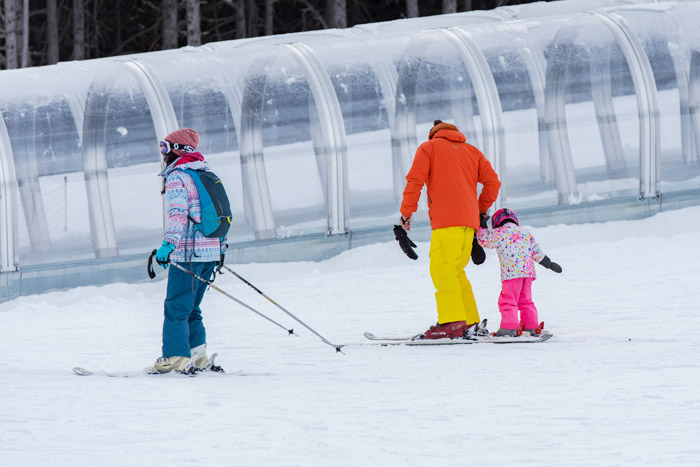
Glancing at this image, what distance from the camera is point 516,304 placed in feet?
26.2

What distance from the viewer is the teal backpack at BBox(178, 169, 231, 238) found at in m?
6.82

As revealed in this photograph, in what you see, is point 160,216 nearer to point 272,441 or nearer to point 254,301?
point 254,301

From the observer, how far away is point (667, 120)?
1271cm

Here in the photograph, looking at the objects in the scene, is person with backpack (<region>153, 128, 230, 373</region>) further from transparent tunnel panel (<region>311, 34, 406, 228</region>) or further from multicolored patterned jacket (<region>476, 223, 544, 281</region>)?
transparent tunnel panel (<region>311, 34, 406, 228</region>)

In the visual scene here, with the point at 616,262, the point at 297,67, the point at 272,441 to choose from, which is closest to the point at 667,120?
the point at 616,262

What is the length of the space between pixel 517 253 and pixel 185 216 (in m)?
2.56

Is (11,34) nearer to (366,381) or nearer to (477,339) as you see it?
(477,339)

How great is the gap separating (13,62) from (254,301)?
13.8 m

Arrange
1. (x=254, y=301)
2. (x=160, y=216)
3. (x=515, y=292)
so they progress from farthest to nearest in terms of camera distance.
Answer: (x=160, y=216) → (x=254, y=301) → (x=515, y=292)

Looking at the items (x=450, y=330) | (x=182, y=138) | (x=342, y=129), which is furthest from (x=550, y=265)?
(x=342, y=129)

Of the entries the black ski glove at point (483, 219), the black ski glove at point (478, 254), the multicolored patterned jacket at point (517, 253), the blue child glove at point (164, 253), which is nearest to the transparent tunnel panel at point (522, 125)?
the black ski glove at point (483, 219)

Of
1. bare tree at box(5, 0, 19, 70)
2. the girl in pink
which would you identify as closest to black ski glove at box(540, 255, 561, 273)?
the girl in pink

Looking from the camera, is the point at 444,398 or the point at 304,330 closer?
the point at 444,398

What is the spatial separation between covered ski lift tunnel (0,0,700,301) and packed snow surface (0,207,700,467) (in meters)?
1.00
